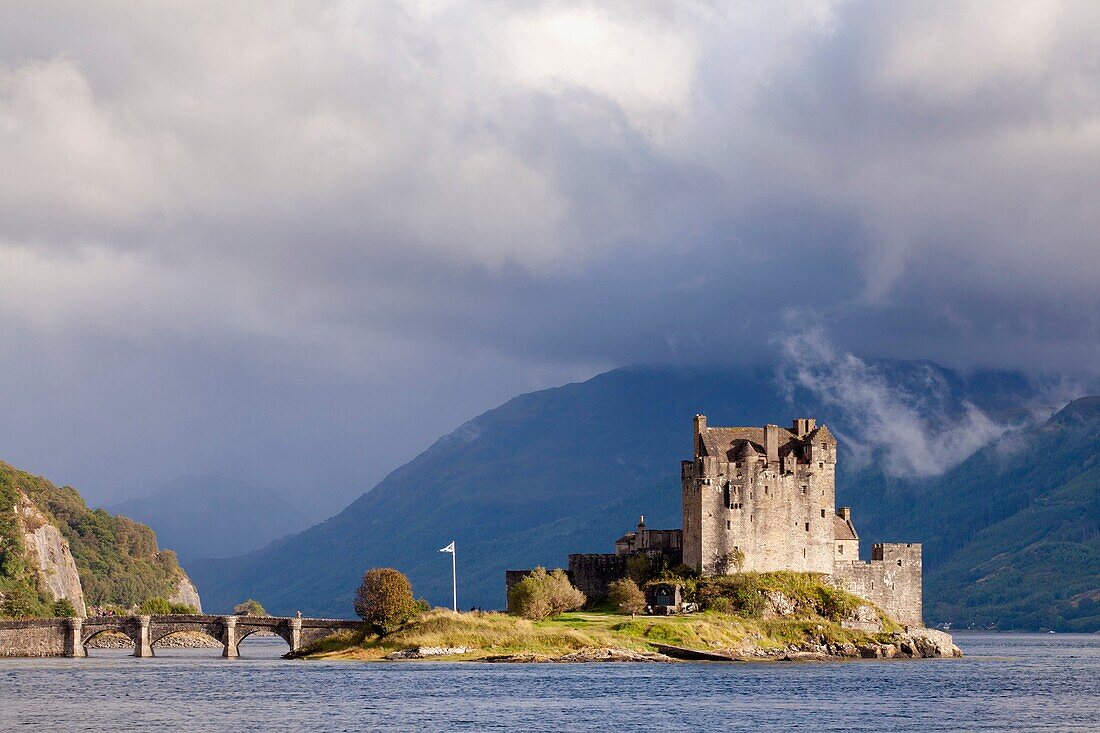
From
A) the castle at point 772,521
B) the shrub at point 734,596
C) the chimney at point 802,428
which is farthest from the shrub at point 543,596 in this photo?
the chimney at point 802,428

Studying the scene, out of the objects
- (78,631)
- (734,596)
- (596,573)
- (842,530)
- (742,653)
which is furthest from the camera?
(78,631)

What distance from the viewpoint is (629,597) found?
16925 centimetres

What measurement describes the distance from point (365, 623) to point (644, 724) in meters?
68.6

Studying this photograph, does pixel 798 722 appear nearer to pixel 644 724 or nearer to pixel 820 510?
pixel 644 724

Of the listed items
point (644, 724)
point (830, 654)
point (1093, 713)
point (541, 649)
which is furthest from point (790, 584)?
point (644, 724)

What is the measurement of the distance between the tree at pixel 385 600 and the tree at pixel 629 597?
19886 millimetres

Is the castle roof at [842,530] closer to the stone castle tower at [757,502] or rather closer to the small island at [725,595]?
the small island at [725,595]

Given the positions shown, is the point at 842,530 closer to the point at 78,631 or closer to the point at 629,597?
the point at 629,597

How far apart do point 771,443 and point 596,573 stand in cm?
2296

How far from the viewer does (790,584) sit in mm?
169250

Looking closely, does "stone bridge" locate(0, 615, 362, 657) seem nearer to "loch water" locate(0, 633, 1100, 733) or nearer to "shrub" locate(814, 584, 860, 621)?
"loch water" locate(0, 633, 1100, 733)

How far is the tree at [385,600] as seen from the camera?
168 meters

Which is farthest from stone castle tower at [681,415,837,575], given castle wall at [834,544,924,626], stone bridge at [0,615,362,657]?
stone bridge at [0,615,362,657]

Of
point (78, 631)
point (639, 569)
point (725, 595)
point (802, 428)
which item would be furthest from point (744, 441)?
point (78, 631)
